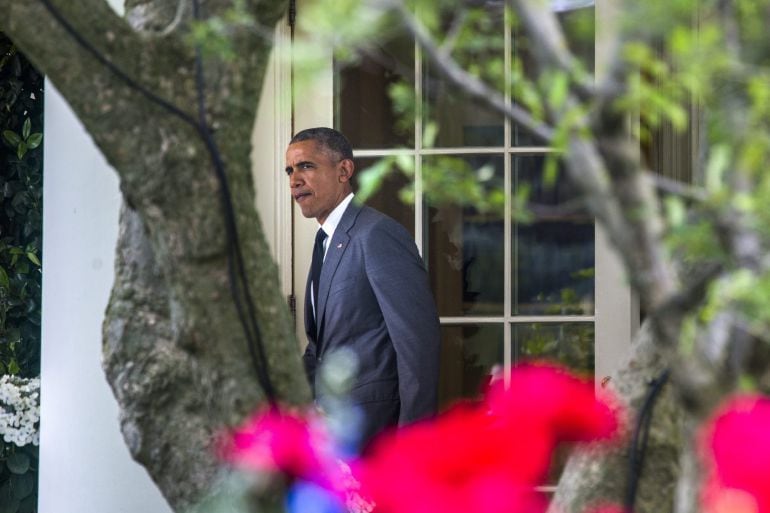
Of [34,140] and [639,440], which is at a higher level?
[34,140]

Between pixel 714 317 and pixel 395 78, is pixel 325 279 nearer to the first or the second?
pixel 395 78

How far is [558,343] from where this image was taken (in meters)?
4.82

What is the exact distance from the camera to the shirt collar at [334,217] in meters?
4.45

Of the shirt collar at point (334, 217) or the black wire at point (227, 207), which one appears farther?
the shirt collar at point (334, 217)

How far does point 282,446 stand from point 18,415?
131 inches

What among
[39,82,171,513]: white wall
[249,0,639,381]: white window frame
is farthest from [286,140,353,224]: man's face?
[39,82,171,513]: white wall

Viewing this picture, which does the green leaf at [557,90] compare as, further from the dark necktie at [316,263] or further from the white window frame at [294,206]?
the white window frame at [294,206]

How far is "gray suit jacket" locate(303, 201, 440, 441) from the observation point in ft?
13.5

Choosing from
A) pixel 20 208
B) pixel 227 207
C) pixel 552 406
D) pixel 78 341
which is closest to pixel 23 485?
pixel 78 341

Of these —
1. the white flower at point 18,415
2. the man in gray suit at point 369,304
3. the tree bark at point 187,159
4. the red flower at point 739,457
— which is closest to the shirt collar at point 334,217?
the man in gray suit at point 369,304

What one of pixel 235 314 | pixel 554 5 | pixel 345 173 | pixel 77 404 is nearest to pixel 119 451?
pixel 77 404

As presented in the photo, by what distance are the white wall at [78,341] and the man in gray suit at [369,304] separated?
647 millimetres

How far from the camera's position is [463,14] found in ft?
5.56

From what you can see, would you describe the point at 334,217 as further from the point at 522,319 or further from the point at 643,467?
the point at 643,467
